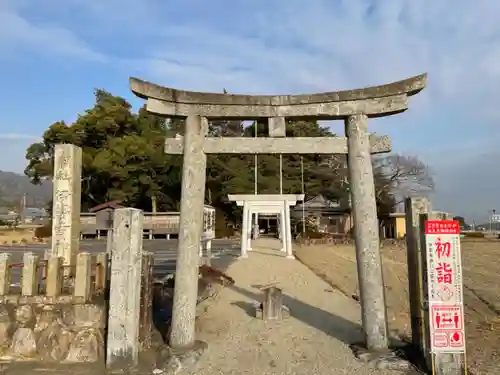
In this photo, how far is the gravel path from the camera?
6152mm

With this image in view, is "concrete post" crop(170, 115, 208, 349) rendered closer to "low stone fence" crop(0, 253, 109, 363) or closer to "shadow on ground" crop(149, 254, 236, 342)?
"shadow on ground" crop(149, 254, 236, 342)

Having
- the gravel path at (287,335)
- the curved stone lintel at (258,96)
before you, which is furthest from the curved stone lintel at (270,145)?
the gravel path at (287,335)

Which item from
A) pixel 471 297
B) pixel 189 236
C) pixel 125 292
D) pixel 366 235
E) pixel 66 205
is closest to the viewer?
pixel 125 292

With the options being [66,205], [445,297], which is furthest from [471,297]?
[66,205]

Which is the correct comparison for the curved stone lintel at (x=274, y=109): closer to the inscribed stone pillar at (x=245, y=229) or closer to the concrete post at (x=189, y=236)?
the concrete post at (x=189, y=236)

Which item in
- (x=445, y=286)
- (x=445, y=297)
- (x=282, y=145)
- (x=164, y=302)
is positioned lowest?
(x=164, y=302)

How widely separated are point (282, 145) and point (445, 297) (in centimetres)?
314

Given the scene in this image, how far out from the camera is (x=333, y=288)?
1274cm

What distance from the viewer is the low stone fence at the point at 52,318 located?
6168 mm

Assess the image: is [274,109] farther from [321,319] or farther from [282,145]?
[321,319]

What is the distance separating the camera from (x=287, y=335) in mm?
7730

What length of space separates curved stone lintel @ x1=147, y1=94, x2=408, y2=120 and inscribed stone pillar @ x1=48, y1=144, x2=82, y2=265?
7.33 ft

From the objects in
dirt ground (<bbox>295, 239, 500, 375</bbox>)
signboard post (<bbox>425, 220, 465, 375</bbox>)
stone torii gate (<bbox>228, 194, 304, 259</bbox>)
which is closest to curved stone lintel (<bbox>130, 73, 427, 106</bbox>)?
signboard post (<bbox>425, 220, 465, 375</bbox>)

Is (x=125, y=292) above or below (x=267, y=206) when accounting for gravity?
below
